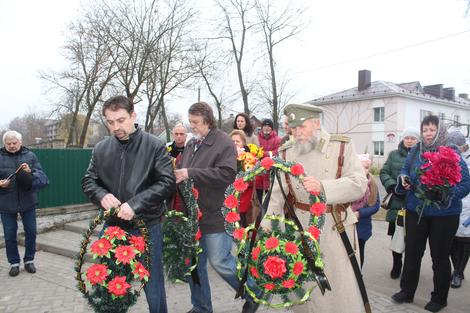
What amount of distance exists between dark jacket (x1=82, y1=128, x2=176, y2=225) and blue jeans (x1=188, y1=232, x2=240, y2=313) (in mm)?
922

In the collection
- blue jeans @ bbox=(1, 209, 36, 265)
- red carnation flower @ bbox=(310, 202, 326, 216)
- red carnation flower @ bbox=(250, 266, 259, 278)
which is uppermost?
red carnation flower @ bbox=(310, 202, 326, 216)

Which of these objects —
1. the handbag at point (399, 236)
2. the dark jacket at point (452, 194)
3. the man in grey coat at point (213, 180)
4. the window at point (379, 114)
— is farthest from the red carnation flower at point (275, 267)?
the window at point (379, 114)

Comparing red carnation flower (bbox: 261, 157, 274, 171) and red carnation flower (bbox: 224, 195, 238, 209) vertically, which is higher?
red carnation flower (bbox: 261, 157, 274, 171)

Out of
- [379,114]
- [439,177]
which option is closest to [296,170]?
[439,177]

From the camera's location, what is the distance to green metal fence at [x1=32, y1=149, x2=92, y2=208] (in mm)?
9477

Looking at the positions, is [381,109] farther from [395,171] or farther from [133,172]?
[133,172]

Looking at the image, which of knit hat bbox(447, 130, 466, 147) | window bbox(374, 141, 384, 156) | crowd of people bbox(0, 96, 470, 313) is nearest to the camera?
crowd of people bbox(0, 96, 470, 313)

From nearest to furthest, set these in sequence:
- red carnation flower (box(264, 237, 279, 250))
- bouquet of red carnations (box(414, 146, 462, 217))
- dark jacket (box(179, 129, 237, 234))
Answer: red carnation flower (box(264, 237, 279, 250))
dark jacket (box(179, 129, 237, 234))
bouquet of red carnations (box(414, 146, 462, 217))

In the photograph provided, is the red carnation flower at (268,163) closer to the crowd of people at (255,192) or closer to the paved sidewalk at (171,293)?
the crowd of people at (255,192)

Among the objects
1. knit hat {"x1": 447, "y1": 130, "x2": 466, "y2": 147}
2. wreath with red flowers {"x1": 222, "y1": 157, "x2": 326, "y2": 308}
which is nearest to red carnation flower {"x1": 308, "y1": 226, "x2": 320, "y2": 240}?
wreath with red flowers {"x1": 222, "y1": 157, "x2": 326, "y2": 308}

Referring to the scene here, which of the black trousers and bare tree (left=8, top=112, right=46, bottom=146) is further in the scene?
bare tree (left=8, top=112, right=46, bottom=146)

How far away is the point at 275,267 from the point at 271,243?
0.18 meters

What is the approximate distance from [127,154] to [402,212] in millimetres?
3697

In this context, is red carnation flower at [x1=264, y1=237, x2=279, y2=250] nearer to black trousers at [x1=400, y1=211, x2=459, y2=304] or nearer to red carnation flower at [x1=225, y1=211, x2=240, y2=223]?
red carnation flower at [x1=225, y1=211, x2=240, y2=223]
